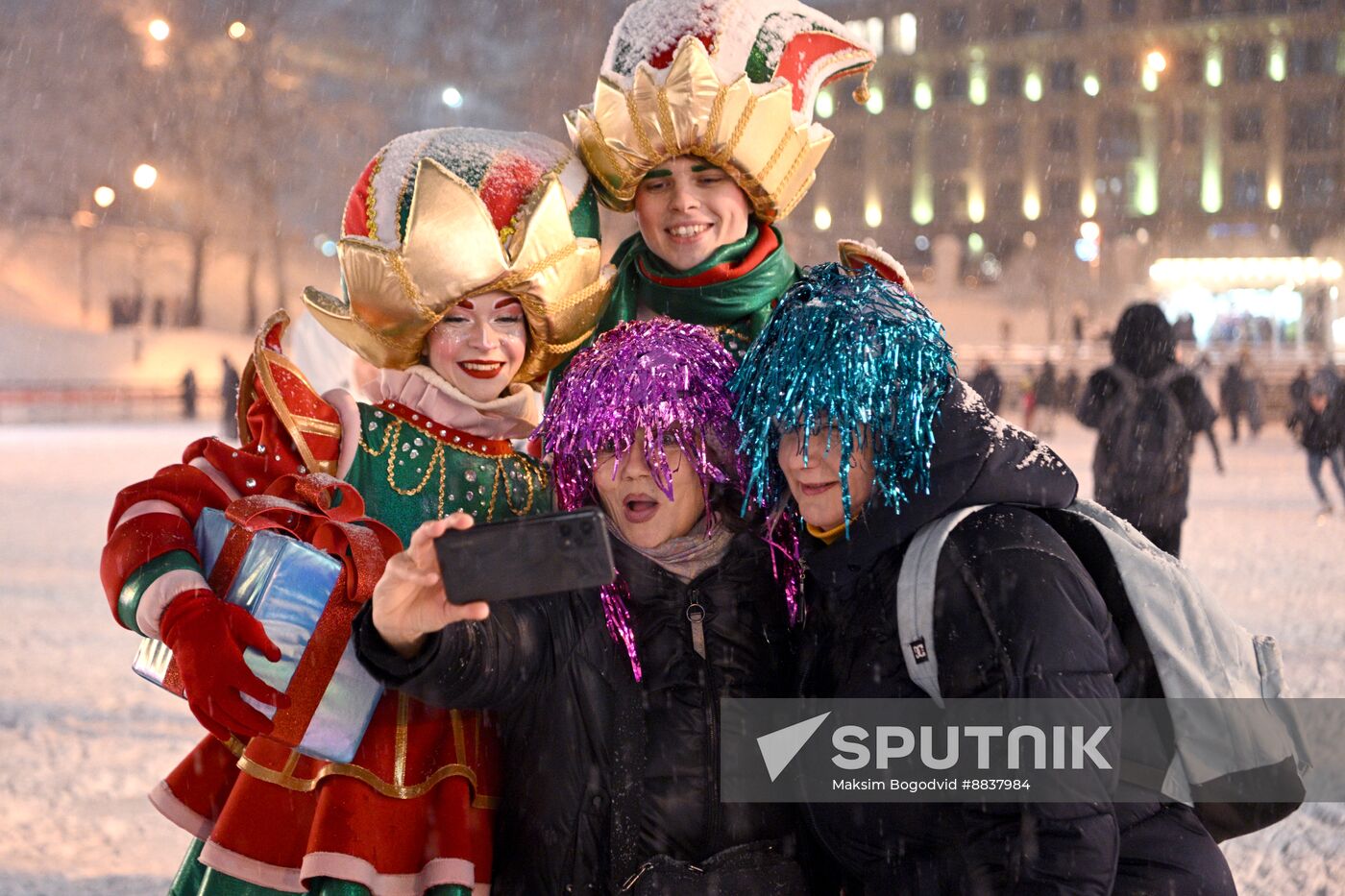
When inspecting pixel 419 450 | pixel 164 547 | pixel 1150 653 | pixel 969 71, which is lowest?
pixel 1150 653

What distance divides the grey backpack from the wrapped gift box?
36.1 inches

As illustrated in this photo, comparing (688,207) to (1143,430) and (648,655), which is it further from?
(1143,430)

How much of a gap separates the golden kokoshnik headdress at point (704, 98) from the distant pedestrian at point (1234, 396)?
798 inches

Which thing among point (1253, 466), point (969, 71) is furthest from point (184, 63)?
point (969, 71)

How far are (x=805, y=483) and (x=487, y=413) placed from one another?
0.80 m

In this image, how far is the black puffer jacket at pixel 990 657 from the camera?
1855mm

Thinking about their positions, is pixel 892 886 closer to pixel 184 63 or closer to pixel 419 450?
pixel 419 450

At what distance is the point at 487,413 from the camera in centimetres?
263

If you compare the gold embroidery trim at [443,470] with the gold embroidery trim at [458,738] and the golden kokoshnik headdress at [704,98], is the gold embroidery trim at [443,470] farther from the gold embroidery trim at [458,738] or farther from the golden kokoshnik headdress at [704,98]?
the golden kokoshnik headdress at [704,98]

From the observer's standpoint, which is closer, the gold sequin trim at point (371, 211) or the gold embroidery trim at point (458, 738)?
the gold embroidery trim at point (458, 738)

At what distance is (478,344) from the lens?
2545 mm

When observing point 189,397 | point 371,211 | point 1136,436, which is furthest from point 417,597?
point 189,397

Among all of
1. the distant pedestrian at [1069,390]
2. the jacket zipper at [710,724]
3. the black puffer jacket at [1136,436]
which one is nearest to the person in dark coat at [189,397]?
the distant pedestrian at [1069,390]

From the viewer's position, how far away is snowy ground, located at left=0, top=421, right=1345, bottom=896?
4.09 meters
